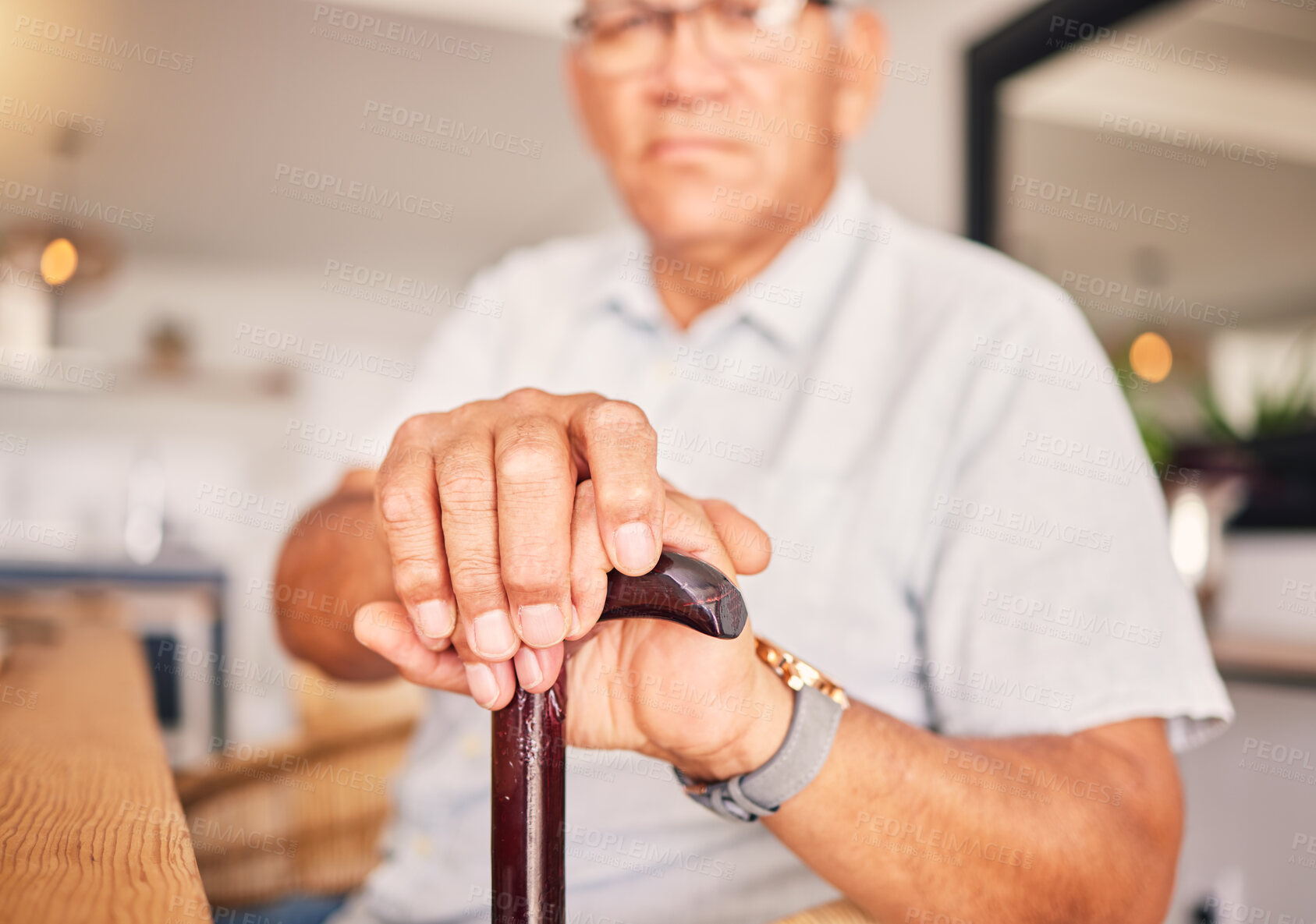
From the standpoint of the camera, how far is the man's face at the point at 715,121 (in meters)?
1.00

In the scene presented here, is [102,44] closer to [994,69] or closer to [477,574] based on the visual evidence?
[994,69]

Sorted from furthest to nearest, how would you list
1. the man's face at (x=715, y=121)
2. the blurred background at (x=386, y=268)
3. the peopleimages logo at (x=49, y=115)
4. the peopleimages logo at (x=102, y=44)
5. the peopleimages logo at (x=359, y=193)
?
the peopleimages logo at (x=359, y=193), the peopleimages logo at (x=49, y=115), the peopleimages logo at (x=102, y=44), the blurred background at (x=386, y=268), the man's face at (x=715, y=121)

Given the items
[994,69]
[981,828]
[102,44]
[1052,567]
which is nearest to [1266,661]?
[1052,567]

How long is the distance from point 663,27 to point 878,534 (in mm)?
585

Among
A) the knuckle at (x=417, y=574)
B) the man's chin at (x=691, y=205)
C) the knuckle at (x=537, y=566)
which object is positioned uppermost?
the man's chin at (x=691, y=205)

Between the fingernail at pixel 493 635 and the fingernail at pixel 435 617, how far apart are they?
1.3 inches

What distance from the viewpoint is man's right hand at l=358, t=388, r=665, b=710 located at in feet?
1.35

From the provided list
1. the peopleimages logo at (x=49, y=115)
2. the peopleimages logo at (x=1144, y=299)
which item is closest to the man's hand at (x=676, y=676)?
the peopleimages logo at (x=1144, y=299)

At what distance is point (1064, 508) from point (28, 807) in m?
0.72

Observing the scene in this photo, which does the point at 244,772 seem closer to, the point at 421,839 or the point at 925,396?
the point at 421,839

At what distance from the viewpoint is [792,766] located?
0.52 m

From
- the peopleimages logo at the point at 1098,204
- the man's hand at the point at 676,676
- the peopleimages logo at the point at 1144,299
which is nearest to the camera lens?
the man's hand at the point at 676,676

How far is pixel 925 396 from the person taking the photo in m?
0.87

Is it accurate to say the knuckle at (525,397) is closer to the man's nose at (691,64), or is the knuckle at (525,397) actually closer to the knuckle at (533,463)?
the knuckle at (533,463)
